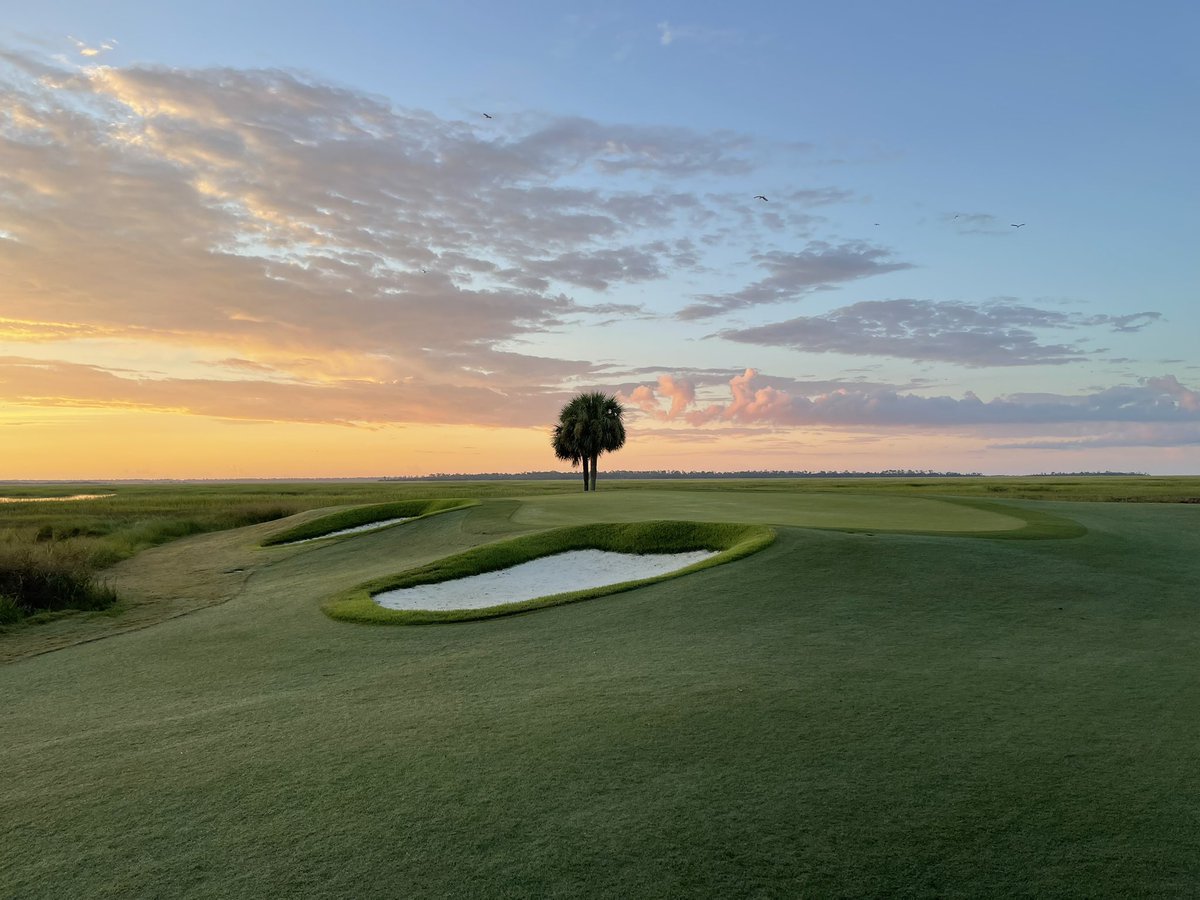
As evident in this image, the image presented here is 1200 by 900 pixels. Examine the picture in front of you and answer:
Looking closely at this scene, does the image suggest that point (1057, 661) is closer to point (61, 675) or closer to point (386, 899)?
point (386, 899)

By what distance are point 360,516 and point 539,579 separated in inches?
684

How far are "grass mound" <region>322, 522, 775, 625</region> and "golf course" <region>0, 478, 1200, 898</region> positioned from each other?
257mm

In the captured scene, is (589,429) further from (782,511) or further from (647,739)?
(647,739)

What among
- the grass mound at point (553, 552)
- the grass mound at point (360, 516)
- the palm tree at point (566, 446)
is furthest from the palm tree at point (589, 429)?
the grass mound at point (553, 552)

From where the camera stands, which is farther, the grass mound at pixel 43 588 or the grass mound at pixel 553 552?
the grass mound at pixel 43 588

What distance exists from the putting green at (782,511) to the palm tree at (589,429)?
2542 centimetres

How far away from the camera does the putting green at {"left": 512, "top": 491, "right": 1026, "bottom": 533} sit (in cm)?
2397

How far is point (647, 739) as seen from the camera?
7508 millimetres

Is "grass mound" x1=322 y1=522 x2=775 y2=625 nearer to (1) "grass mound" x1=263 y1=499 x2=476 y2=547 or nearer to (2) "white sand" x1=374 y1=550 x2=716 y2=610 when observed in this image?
(2) "white sand" x1=374 y1=550 x2=716 y2=610

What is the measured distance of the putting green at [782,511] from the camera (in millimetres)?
23969

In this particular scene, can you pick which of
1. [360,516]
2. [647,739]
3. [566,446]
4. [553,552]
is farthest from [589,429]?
[647,739]

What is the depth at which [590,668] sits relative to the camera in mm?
10414

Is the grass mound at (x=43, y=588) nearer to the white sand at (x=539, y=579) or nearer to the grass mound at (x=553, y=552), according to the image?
the grass mound at (x=553, y=552)

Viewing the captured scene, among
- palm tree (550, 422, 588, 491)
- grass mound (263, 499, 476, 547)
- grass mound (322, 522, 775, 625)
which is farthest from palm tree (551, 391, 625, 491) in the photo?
grass mound (322, 522, 775, 625)
